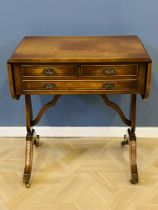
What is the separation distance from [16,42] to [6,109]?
0.57 metres

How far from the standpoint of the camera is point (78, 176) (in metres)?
2.15

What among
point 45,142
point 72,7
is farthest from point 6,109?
point 72,7

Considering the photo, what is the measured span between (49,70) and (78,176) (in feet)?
2.64

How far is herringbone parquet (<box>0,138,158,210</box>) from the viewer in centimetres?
191

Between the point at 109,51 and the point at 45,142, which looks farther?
the point at 45,142

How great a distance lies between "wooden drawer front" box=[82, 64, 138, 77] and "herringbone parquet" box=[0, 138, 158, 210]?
2.49 ft

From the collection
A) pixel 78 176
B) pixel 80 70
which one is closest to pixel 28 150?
pixel 78 176

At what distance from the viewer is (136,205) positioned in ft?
6.19

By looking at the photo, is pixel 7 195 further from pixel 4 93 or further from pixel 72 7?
pixel 72 7

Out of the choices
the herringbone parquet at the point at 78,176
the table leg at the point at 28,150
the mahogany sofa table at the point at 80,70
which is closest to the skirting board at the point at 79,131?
the herringbone parquet at the point at 78,176

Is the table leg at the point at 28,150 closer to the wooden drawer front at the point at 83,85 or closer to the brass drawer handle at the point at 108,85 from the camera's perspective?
the wooden drawer front at the point at 83,85

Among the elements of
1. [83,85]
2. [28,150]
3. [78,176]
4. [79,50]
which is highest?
[79,50]

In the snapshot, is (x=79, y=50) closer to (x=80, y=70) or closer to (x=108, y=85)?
(x=80, y=70)

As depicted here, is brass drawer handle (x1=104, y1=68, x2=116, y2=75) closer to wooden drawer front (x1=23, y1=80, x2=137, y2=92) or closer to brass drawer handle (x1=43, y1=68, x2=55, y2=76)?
wooden drawer front (x1=23, y1=80, x2=137, y2=92)
